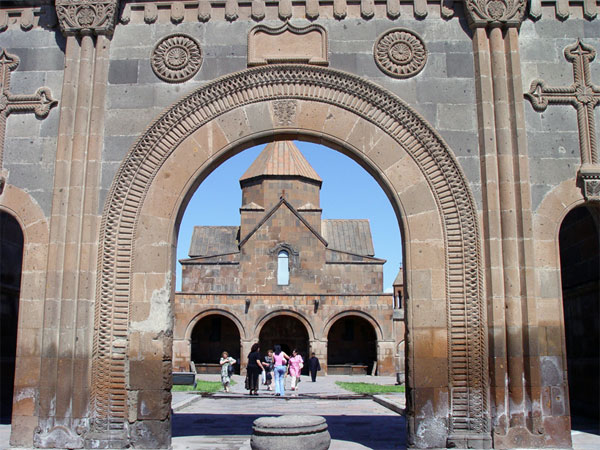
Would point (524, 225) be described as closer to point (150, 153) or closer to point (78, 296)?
point (150, 153)

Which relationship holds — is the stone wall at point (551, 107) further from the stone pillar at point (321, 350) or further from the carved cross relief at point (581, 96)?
the stone pillar at point (321, 350)

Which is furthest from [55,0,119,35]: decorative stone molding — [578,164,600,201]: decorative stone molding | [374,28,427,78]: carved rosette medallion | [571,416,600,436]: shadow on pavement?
[571,416,600,436]: shadow on pavement

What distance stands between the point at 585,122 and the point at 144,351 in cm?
678

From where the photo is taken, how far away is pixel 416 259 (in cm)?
863

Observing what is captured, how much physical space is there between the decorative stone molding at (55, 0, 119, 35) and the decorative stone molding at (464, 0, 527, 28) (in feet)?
16.6

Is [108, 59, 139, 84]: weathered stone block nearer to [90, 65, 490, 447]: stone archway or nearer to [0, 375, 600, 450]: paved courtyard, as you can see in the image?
[90, 65, 490, 447]: stone archway

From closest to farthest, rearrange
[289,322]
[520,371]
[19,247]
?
[520,371]
[19,247]
[289,322]

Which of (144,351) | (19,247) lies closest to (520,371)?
(144,351)

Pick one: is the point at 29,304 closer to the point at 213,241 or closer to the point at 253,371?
the point at 253,371

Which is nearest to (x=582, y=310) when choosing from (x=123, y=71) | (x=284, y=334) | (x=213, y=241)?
(x=123, y=71)

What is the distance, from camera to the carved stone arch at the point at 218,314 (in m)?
32.6

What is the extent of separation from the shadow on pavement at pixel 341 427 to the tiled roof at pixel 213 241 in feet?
88.4

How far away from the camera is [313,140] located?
9195 mm

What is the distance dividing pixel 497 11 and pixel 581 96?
1664 millimetres
